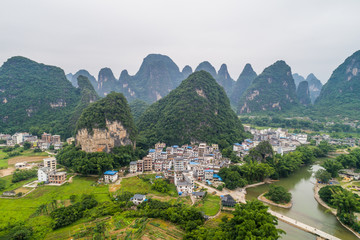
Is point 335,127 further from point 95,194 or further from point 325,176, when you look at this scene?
point 95,194

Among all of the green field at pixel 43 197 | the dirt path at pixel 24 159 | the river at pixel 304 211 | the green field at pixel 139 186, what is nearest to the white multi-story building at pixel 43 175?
the green field at pixel 43 197

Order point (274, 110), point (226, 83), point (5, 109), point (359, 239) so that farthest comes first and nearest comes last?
point (226, 83) < point (274, 110) < point (5, 109) < point (359, 239)

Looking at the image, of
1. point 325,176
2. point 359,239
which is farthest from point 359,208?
point 325,176

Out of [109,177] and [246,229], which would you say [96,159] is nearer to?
[109,177]

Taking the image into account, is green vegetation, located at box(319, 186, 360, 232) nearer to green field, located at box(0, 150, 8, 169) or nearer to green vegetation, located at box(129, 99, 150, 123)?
green field, located at box(0, 150, 8, 169)

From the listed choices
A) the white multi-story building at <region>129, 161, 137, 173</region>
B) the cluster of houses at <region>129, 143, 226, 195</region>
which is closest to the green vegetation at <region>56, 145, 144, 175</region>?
the white multi-story building at <region>129, 161, 137, 173</region>

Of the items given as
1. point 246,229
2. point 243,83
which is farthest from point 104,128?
point 243,83

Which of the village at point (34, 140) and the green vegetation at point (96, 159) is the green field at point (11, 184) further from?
the village at point (34, 140)
